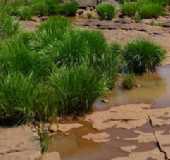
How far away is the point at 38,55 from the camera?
9.25m

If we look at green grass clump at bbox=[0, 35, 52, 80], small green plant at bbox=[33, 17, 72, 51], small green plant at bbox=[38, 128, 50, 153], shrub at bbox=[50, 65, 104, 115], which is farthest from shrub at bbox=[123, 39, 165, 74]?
small green plant at bbox=[38, 128, 50, 153]

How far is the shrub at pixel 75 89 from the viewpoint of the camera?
7996mm

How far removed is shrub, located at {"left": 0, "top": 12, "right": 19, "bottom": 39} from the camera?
11734 mm

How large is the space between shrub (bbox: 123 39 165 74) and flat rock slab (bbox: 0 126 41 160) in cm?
355

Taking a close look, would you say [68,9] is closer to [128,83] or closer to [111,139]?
[128,83]

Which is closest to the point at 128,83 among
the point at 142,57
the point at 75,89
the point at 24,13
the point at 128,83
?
the point at 128,83

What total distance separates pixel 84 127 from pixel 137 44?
10.7 ft

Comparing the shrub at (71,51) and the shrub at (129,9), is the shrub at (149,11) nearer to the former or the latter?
the shrub at (129,9)

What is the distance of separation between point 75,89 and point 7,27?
4.33 metres

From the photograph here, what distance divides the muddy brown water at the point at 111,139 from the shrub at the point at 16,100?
1.78 feet

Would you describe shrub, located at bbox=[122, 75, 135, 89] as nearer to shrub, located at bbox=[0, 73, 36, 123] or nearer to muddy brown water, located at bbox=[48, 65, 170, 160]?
muddy brown water, located at bbox=[48, 65, 170, 160]

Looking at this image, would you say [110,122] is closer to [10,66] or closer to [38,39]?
[10,66]

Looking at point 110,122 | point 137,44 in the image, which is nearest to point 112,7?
point 137,44

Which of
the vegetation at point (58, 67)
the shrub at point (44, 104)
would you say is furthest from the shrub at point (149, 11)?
the shrub at point (44, 104)
